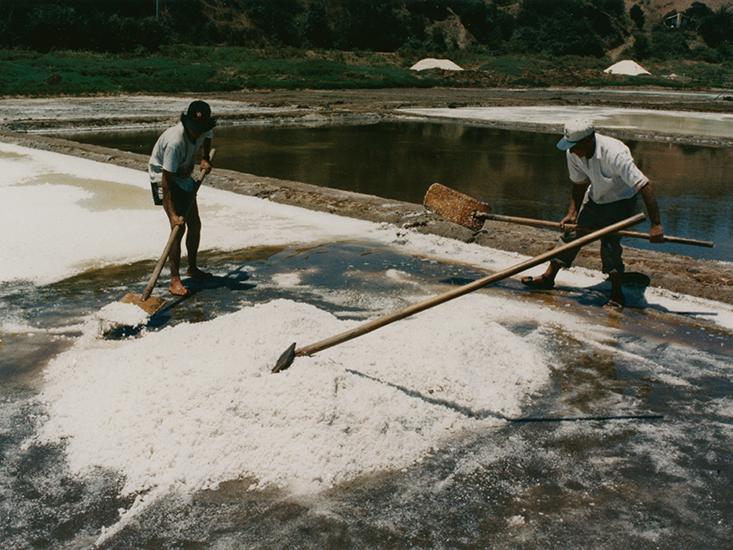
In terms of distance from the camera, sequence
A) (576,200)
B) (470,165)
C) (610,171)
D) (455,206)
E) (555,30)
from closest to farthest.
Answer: (610,171), (576,200), (455,206), (470,165), (555,30)

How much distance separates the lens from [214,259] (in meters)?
5.31

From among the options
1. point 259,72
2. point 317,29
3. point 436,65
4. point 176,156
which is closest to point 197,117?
point 176,156

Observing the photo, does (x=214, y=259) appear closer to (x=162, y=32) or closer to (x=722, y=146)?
(x=722, y=146)

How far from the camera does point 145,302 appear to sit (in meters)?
4.06

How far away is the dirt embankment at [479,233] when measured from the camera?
477 centimetres

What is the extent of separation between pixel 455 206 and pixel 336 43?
4274cm

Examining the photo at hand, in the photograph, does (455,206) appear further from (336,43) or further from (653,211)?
(336,43)

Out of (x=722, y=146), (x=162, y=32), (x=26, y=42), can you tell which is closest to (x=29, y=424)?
(x=722, y=146)

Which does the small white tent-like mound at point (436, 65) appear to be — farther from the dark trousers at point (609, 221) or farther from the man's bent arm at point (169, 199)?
the man's bent arm at point (169, 199)

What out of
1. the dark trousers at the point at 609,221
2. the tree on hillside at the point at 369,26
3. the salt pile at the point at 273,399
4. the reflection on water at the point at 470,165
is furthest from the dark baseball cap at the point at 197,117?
the tree on hillside at the point at 369,26

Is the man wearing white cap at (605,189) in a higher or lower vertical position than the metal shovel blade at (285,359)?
higher

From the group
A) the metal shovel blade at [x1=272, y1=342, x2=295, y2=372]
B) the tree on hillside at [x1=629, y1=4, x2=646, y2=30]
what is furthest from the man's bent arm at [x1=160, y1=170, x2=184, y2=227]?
the tree on hillside at [x1=629, y1=4, x2=646, y2=30]

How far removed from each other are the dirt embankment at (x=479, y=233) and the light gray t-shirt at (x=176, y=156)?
2168 millimetres

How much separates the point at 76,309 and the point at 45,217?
2.29 meters
